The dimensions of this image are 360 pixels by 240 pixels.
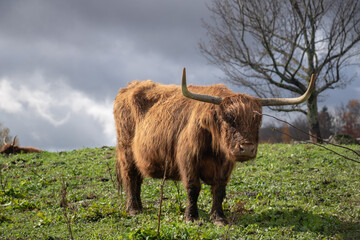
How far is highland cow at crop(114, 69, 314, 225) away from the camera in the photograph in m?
5.28

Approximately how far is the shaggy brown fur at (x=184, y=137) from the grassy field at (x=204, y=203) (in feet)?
1.83

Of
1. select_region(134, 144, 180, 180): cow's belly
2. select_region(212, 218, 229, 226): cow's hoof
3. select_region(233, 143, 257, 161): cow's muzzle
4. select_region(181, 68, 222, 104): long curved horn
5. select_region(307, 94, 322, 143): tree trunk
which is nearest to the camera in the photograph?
select_region(233, 143, 257, 161): cow's muzzle

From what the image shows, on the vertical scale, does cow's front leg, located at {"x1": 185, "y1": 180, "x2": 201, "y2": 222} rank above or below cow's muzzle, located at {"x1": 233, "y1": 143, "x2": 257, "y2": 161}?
below

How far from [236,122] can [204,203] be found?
103 inches

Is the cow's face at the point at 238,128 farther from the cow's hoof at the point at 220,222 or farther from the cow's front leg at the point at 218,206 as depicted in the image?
the cow's hoof at the point at 220,222

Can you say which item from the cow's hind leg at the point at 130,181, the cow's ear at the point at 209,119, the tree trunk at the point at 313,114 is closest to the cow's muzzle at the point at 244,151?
the cow's ear at the point at 209,119

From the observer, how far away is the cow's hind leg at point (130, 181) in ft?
23.1

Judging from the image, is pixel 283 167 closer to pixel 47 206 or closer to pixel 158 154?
pixel 158 154

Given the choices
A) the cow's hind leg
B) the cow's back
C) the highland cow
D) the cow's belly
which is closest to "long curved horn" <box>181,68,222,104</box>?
the highland cow

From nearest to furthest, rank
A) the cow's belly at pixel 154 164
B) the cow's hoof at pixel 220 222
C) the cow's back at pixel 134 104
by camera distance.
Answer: the cow's hoof at pixel 220 222
the cow's belly at pixel 154 164
the cow's back at pixel 134 104

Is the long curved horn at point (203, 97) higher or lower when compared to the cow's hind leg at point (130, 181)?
higher

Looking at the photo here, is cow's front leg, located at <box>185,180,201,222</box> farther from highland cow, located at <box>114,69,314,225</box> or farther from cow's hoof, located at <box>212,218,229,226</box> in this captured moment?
cow's hoof, located at <box>212,218,229,226</box>

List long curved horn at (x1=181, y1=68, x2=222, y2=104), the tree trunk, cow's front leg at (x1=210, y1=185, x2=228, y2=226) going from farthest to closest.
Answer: the tree trunk → cow's front leg at (x1=210, y1=185, x2=228, y2=226) → long curved horn at (x1=181, y1=68, x2=222, y2=104)

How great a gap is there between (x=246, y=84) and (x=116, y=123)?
14.3m
